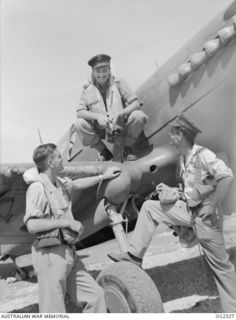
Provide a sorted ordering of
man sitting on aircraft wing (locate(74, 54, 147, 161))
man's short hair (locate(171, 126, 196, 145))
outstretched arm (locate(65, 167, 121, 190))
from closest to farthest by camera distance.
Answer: man's short hair (locate(171, 126, 196, 145))
outstretched arm (locate(65, 167, 121, 190))
man sitting on aircraft wing (locate(74, 54, 147, 161))

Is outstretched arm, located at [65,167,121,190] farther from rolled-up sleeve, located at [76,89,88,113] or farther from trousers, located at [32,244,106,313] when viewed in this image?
rolled-up sleeve, located at [76,89,88,113]

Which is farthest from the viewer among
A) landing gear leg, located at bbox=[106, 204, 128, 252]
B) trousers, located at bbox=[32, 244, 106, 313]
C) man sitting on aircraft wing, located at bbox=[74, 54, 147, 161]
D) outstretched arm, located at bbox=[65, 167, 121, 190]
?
man sitting on aircraft wing, located at bbox=[74, 54, 147, 161]

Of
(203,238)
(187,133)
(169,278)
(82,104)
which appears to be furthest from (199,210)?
(169,278)

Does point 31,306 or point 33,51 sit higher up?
point 33,51

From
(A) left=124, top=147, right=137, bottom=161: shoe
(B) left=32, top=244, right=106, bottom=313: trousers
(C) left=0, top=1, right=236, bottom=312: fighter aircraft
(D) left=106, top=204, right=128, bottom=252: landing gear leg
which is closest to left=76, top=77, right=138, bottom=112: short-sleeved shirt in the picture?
(C) left=0, top=1, right=236, bottom=312: fighter aircraft

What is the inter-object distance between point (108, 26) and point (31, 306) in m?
3.30

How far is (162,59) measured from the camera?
468cm

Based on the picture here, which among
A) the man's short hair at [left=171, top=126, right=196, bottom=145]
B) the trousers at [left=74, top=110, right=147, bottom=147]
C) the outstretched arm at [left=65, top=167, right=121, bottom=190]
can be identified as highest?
the trousers at [left=74, top=110, right=147, bottom=147]

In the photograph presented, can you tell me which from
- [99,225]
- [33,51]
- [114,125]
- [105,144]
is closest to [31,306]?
[99,225]

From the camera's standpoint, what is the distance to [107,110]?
4207mm

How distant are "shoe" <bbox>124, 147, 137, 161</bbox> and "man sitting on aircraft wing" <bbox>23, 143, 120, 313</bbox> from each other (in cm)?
149

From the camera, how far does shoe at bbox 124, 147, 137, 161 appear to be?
170 inches

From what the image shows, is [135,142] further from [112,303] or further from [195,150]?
[112,303]

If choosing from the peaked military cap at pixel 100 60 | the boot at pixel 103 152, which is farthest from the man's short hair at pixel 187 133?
the boot at pixel 103 152
